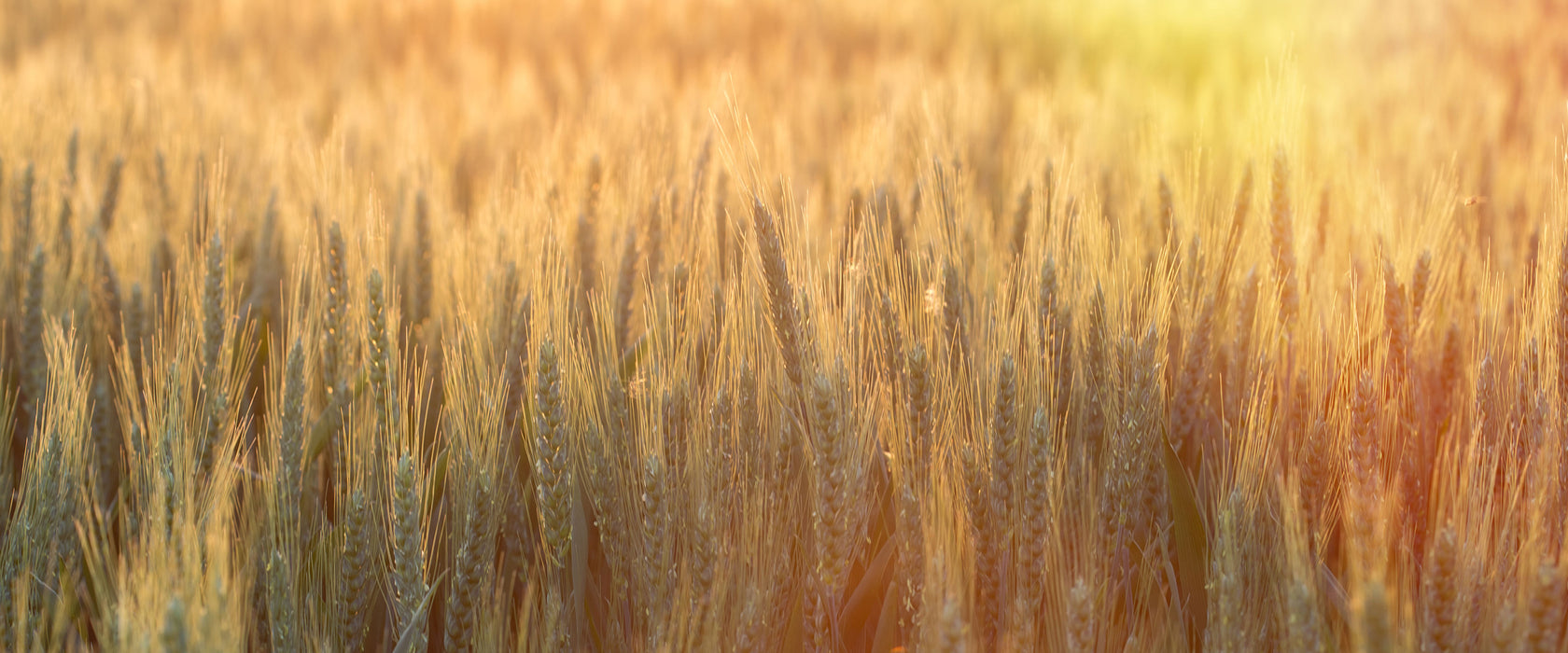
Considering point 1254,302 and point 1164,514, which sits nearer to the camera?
point 1164,514

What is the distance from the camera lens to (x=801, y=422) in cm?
129

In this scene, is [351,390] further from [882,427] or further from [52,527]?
[882,427]

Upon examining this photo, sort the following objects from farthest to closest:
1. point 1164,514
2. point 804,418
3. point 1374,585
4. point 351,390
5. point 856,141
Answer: point 856,141, point 351,390, point 1164,514, point 804,418, point 1374,585

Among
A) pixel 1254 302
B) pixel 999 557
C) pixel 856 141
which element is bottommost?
pixel 999 557

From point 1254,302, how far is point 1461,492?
566mm

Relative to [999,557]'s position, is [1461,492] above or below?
above

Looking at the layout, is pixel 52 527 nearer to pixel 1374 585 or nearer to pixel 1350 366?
pixel 1374 585

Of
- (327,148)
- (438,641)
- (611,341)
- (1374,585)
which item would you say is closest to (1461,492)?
(1374,585)

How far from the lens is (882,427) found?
4.91 feet

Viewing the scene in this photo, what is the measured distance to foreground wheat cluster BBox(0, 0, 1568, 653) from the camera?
1.16m

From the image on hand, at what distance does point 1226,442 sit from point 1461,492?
41 centimetres

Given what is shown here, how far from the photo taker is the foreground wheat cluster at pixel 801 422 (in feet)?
3.82

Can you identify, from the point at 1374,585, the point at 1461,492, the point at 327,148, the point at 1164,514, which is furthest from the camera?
the point at 327,148

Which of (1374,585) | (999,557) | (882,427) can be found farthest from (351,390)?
(1374,585)
